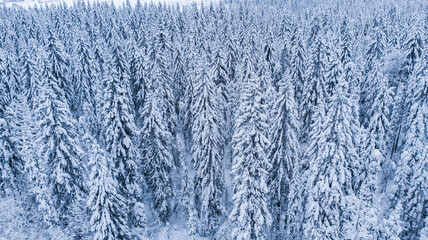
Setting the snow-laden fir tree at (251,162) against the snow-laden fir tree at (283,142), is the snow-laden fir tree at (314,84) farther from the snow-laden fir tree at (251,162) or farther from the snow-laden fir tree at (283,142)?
the snow-laden fir tree at (251,162)

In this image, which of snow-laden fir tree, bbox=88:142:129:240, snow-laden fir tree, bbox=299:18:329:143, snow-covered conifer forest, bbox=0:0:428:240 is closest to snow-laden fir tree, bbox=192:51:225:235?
snow-covered conifer forest, bbox=0:0:428:240

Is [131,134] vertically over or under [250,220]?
over

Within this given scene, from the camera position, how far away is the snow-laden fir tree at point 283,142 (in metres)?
23.1

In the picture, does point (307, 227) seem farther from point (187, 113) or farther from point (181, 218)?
point (187, 113)

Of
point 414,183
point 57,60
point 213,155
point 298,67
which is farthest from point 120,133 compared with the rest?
point 298,67

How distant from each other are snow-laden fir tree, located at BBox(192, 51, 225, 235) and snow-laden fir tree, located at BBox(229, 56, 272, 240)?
6639mm

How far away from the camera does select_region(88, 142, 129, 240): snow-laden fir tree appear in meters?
16.2

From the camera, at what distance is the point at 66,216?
75.0 ft

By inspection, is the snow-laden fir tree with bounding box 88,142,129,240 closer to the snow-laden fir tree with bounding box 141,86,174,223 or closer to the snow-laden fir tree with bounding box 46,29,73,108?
the snow-laden fir tree with bounding box 141,86,174,223

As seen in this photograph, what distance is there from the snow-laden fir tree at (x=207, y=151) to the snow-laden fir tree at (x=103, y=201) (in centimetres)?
943

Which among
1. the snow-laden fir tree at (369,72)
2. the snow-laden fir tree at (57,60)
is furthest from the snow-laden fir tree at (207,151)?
the snow-laden fir tree at (57,60)

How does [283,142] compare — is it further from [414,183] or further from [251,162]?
[414,183]

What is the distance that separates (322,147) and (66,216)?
20.7 meters

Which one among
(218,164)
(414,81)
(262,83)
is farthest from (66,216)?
(414,81)
